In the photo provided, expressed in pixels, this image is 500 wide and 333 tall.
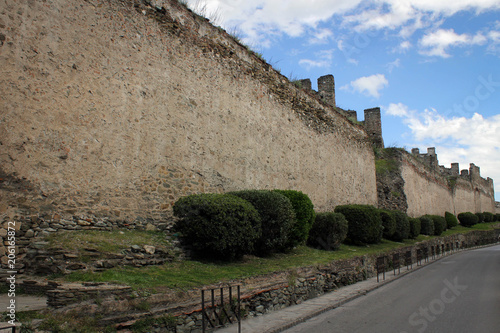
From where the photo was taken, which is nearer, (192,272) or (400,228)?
(192,272)

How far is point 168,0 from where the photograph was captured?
10523 mm

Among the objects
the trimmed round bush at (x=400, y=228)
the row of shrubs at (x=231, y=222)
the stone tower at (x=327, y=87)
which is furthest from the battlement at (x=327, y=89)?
the row of shrubs at (x=231, y=222)

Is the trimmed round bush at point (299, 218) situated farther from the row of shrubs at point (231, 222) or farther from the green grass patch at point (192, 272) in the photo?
the row of shrubs at point (231, 222)

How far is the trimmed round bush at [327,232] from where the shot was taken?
1367 cm

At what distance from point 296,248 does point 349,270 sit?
1.77 metres

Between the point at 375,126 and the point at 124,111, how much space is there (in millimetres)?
21958

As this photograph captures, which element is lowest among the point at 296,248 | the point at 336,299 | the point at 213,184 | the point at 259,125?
the point at 336,299

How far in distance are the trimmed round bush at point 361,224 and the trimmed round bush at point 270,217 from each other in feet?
22.1

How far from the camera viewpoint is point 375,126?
2727 cm

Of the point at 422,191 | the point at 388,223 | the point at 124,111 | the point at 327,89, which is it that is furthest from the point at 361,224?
the point at 422,191

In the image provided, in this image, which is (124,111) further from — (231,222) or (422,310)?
(422,310)

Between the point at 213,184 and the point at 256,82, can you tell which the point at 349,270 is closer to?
the point at 213,184

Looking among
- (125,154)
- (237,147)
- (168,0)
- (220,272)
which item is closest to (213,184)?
(237,147)

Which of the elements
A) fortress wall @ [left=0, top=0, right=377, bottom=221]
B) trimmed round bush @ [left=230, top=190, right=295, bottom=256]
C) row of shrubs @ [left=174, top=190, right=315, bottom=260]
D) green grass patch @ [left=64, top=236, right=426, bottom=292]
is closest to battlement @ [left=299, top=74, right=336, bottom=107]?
fortress wall @ [left=0, top=0, right=377, bottom=221]
